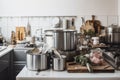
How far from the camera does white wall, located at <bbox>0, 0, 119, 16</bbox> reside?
3.21m

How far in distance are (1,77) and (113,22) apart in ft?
5.84

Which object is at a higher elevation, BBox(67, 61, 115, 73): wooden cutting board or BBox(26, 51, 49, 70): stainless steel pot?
BBox(26, 51, 49, 70): stainless steel pot

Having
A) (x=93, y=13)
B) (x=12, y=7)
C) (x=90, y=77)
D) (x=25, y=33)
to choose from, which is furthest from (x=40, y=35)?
(x=90, y=77)

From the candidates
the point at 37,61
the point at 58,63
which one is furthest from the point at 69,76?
the point at 37,61

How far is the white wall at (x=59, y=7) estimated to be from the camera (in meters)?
3.21

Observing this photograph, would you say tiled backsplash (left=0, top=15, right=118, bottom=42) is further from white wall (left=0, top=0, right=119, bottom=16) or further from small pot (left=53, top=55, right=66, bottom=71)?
small pot (left=53, top=55, right=66, bottom=71)

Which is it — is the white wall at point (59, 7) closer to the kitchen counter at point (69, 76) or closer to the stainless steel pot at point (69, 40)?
the stainless steel pot at point (69, 40)

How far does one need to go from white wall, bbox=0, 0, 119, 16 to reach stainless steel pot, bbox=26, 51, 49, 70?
1.73 meters

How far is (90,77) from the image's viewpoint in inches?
56.1

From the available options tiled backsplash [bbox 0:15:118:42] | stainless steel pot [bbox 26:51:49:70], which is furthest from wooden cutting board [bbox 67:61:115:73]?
tiled backsplash [bbox 0:15:118:42]

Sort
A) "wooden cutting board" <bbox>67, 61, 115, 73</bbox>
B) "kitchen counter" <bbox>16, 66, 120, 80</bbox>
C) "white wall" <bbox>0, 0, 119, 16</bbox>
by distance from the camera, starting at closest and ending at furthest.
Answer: "kitchen counter" <bbox>16, 66, 120, 80</bbox> < "wooden cutting board" <bbox>67, 61, 115, 73</bbox> < "white wall" <bbox>0, 0, 119, 16</bbox>

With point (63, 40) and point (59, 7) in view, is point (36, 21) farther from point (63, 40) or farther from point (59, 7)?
point (63, 40)

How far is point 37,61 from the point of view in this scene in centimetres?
155

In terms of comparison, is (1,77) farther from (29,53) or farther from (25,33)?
(29,53)
